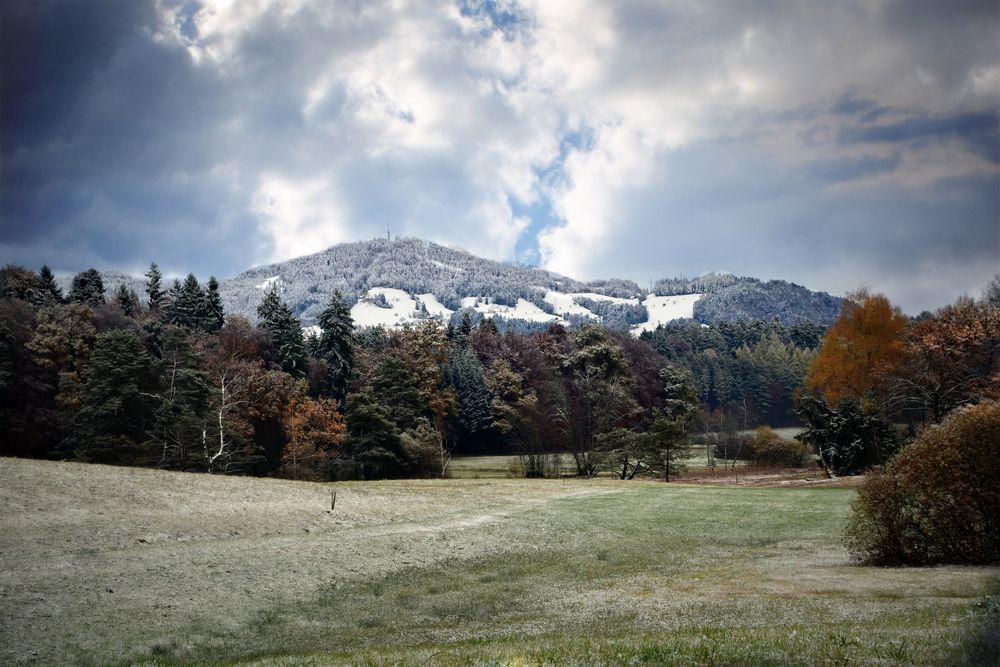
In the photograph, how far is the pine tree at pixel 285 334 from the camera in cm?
8931

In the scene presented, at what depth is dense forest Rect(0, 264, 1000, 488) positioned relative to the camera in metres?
63.8

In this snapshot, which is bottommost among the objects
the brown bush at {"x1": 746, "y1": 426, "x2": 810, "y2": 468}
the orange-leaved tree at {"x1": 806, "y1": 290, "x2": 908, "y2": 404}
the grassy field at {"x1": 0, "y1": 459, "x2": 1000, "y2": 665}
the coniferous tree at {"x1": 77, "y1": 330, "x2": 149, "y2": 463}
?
the grassy field at {"x1": 0, "y1": 459, "x2": 1000, "y2": 665}

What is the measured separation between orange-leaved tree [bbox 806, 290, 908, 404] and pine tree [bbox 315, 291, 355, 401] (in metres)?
58.7

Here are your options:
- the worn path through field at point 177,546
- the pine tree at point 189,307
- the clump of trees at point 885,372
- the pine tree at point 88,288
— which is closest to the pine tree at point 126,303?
the pine tree at point 88,288

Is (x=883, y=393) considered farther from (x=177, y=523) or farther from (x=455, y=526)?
(x=177, y=523)

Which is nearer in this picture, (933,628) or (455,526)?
(933,628)

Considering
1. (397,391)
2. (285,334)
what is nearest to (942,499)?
(397,391)

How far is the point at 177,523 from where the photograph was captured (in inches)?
1155

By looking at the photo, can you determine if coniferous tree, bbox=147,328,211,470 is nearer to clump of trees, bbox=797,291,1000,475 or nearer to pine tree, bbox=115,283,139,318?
pine tree, bbox=115,283,139,318

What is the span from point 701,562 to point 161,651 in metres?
21.4

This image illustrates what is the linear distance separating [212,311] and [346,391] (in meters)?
33.3

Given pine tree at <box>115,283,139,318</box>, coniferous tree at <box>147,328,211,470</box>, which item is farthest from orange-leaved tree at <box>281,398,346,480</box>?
pine tree at <box>115,283,139,318</box>

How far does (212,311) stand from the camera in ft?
350

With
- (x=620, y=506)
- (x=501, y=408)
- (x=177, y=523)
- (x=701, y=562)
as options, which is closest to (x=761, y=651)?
(x=701, y=562)
